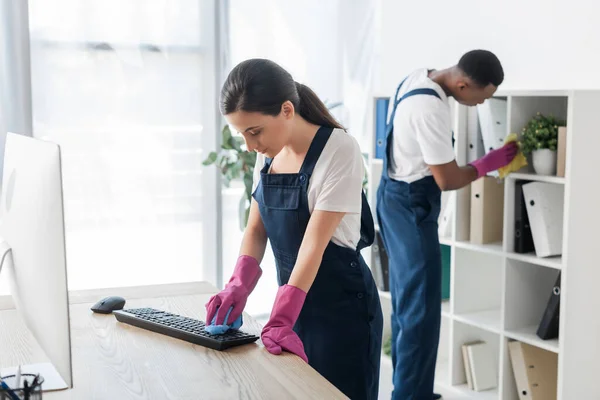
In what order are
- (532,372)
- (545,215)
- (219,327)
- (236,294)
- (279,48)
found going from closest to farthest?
(219,327) < (236,294) < (545,215) < (532,372) < (279,48)

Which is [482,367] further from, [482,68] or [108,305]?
[108,305]

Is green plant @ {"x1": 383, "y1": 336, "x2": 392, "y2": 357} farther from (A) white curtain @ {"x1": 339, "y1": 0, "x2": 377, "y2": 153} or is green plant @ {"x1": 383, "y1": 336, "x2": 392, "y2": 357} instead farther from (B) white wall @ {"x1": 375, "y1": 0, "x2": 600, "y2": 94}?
(B) white wall @ {"x1": 375, "y1": 0, "x2": 600, "y2": 94}

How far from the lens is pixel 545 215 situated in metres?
2.82

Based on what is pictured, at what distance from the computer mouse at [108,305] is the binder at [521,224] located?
1649 mm

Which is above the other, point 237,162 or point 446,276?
point 237,162

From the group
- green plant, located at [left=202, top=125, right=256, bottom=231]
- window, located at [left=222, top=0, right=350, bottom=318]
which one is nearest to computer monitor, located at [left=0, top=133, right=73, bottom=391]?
green plant, located at [left=202, top=125, right=256, bottom=231]

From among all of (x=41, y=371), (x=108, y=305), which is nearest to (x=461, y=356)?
(x=108, y=305)

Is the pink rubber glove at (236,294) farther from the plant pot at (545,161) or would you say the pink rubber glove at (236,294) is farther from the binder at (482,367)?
the binder at (482,367)

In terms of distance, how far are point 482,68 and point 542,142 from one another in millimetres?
360

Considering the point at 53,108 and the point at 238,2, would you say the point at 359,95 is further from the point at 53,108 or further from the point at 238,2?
the point at 53,108

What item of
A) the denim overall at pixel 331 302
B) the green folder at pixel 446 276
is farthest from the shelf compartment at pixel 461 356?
the denim overall at pixel 331 302

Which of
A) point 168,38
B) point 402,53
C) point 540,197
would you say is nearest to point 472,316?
point 540,197

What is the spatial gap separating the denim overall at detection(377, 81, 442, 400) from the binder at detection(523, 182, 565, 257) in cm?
35

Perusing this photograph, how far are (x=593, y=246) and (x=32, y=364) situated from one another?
2.03m
